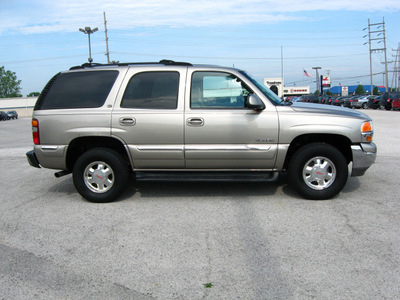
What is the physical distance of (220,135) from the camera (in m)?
5.32

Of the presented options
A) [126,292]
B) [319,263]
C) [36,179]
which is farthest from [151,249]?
[36,179]

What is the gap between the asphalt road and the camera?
3225 mm

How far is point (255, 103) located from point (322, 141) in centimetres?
122

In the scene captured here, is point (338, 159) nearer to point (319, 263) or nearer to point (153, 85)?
point (319, 263)

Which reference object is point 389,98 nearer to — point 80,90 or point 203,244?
point 80,90

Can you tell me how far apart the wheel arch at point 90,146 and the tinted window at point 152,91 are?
1.90 ft

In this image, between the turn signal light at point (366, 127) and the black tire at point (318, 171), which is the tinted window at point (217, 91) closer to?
the black tire at point (318, 171)

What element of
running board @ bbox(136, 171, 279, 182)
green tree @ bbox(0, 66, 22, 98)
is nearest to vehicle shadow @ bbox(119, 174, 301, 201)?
running board @ bbox(136, 171, 279, 182)

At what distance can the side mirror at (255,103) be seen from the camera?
512cm

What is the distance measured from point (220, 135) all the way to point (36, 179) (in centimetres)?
405

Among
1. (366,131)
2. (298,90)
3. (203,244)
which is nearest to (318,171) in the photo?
(366,131)

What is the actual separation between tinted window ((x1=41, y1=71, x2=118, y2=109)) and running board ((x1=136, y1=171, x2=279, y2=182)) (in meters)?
1.25

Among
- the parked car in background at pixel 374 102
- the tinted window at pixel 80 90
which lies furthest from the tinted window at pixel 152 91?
the parked car in background at pixel 374 102

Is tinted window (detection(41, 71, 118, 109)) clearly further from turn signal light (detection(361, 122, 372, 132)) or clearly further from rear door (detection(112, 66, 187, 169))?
turn signal light (detection(361, 122, 372, 132))
